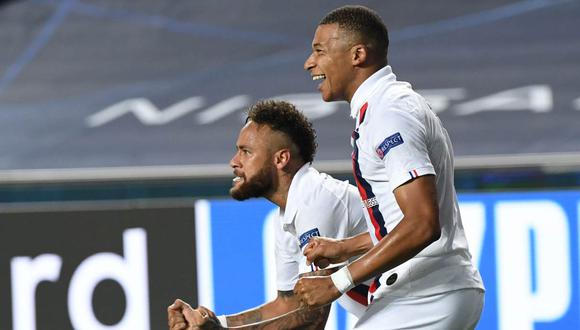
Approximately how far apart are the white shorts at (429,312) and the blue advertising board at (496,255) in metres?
2.04

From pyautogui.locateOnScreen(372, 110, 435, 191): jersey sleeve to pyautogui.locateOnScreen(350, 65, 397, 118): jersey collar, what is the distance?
0.50ft

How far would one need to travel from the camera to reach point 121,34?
24.9ft

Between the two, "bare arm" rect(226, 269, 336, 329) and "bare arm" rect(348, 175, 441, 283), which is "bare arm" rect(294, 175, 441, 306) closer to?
"bare arm" rect(348, 175, 441, 283)

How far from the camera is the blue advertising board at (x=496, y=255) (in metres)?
4.91

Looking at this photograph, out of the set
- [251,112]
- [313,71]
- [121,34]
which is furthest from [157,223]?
[121,34]

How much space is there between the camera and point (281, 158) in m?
3.66

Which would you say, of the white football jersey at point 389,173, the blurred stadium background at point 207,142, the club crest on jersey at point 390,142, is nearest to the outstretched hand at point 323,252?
the white football jersey at point 389,173

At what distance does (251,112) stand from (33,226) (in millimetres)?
1524

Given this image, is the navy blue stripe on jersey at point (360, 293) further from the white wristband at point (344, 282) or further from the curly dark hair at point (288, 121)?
the white wristband at point (344, 282)

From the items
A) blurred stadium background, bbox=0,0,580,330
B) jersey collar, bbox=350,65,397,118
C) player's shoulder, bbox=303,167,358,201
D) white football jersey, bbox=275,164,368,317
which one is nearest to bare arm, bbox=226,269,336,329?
white football jersey, bbox=275,164,368,317

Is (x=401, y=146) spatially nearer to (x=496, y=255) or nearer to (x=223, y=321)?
(x=223, y=321)

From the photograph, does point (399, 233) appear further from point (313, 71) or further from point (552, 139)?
point (552, 139)

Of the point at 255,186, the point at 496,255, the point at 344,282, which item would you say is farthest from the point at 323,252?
the point at 496,255

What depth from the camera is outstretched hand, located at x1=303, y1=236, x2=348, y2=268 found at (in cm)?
294
